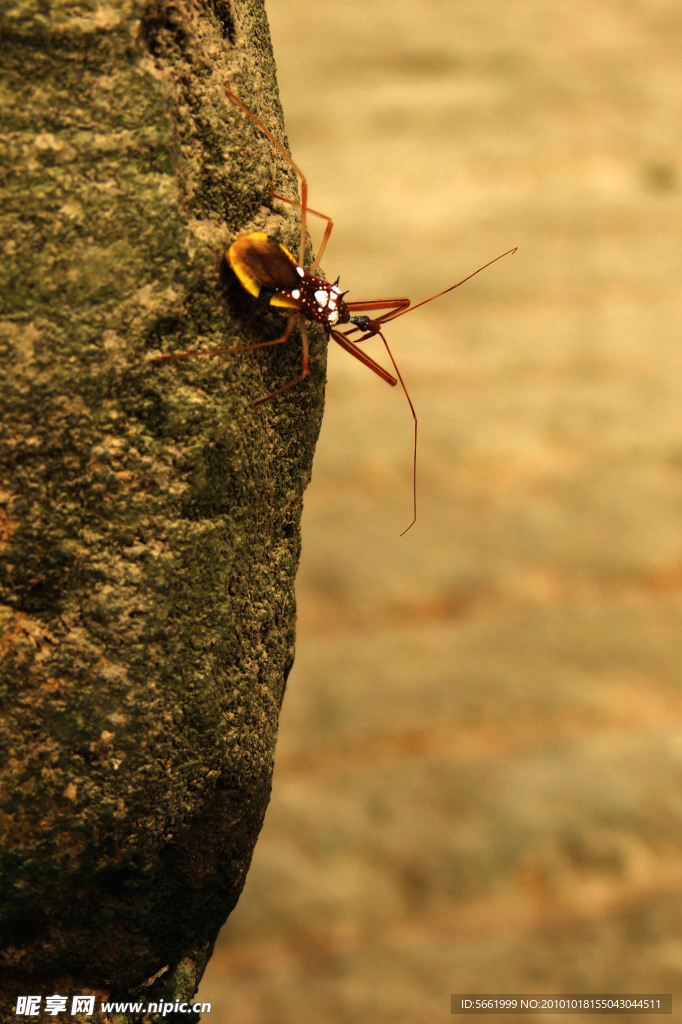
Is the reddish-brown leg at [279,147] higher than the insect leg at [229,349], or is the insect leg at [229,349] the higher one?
the reddish-brown leg at [279,147]

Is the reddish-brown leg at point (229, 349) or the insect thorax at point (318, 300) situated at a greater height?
the insect thorax at point (318, 300)

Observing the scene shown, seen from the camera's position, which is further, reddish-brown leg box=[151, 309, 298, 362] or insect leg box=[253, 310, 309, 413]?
insect leg box=[253, 310, 309, 413]

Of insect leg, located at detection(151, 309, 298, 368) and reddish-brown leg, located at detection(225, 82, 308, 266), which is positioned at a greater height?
reddish-brown leg, located at detection(225, 82, 308, 266)

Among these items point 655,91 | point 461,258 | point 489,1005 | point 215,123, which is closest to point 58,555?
point 215,123

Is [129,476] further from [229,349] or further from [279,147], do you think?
[279,147]

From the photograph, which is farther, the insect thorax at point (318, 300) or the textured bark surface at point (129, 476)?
the insect thorax at point (318, 300)

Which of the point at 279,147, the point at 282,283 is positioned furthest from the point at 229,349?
the point at 279,147
